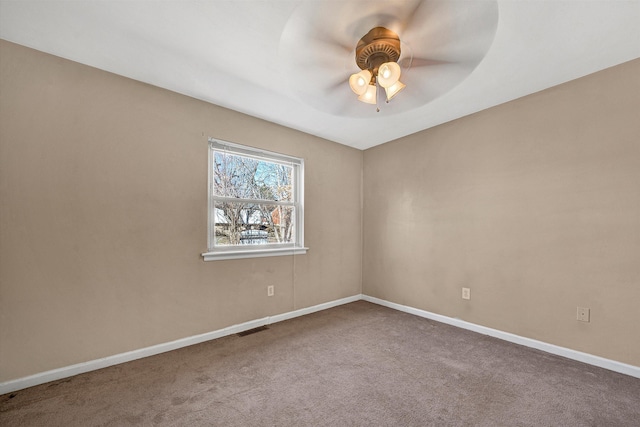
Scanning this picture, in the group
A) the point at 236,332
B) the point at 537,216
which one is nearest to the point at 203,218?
the point at 236,332

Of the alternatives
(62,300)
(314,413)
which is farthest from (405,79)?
(62,300)

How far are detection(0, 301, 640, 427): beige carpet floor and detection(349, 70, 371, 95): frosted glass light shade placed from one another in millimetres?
1935

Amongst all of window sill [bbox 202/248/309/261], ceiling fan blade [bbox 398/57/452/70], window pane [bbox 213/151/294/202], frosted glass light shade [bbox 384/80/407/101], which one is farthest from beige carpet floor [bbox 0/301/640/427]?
ceiling fan blade [bbox 398/57/452/70]

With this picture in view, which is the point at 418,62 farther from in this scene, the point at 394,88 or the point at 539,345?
the point at 539,345

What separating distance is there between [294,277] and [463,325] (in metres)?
1.97

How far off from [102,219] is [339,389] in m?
2.23

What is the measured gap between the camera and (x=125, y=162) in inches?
88.0

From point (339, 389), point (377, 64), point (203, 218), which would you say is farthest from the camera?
point (203, 218)

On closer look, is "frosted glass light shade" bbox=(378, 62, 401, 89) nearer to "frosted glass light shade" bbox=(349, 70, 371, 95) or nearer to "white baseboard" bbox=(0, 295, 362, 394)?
"frosted glass light shade" bbox=(349, 70, 371, 95)

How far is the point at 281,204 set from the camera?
3.28 m

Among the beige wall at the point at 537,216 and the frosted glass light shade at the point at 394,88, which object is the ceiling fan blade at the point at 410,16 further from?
the beige wall at the point at 537,216

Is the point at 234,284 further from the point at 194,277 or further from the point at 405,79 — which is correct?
the point at 405,79

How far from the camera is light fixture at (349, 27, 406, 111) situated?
1285 millimetres

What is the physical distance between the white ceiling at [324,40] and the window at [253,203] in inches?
30.7
